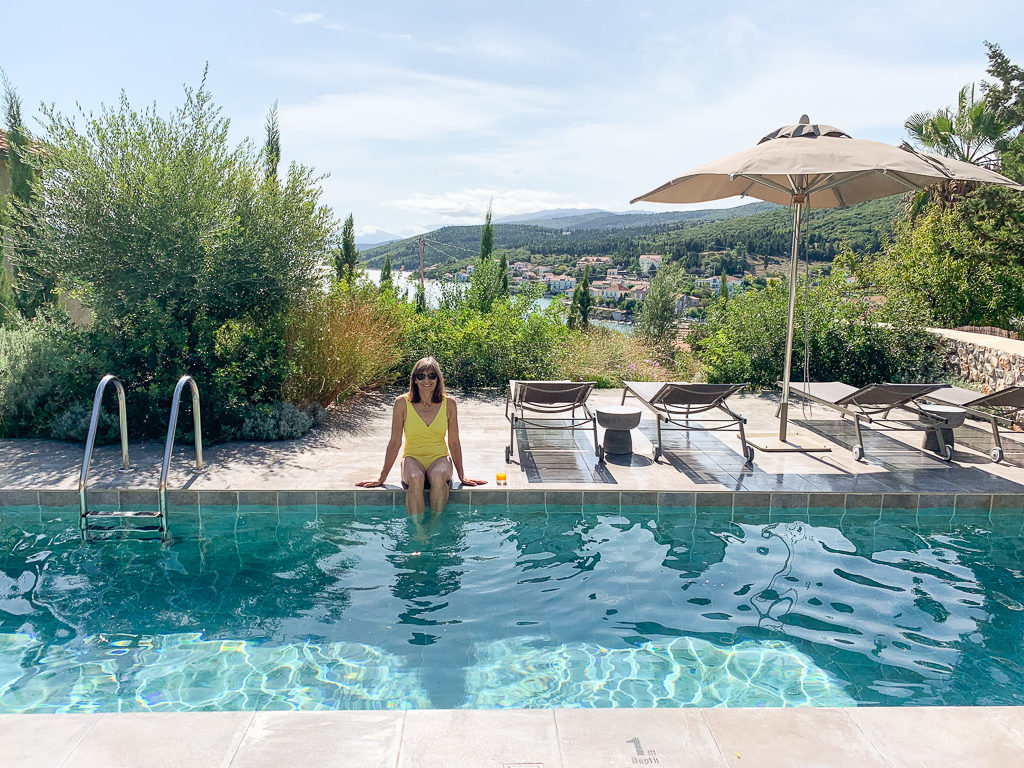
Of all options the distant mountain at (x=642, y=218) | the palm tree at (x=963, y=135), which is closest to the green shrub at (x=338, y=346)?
the palm tree at (x=963, y=135)

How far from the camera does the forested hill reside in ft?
96.3

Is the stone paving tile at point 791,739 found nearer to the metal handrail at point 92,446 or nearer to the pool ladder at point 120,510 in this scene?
the pool ladder at point 120,510

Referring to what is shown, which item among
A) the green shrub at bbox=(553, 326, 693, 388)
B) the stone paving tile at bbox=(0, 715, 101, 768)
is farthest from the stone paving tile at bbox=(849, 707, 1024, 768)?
the green shrub at bbox=(553, 326, 693, 388)

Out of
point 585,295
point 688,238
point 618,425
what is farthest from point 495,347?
point 688,238

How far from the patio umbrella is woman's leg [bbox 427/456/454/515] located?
3398 millimetres

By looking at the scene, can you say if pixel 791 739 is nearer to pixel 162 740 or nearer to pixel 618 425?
pixel 162 740

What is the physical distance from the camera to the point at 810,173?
19.0ft

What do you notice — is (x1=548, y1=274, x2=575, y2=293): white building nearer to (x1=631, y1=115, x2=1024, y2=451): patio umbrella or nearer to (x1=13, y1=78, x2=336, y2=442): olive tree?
(x1=631, y1=115, x2=1024, y2=451): patio umbrella

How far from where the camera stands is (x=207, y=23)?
908 cm

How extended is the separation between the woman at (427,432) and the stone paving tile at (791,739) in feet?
9.83

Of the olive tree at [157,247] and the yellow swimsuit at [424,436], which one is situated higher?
the olive tree at [157,247]

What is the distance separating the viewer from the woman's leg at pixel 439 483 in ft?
17.7

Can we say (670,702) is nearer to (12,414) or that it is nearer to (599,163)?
(12,414)

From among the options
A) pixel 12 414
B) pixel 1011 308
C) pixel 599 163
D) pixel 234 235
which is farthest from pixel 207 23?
pixel 1011 308
